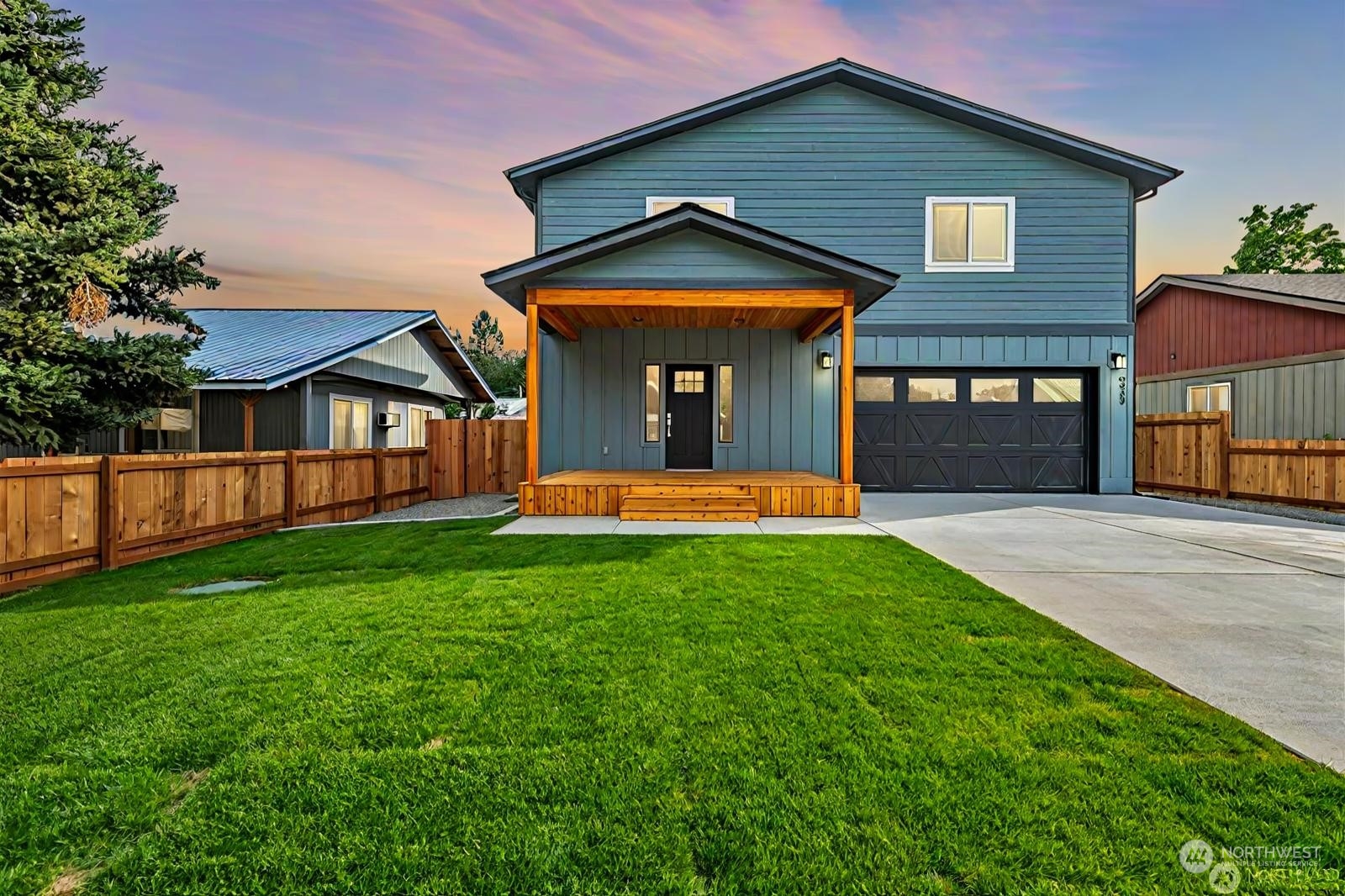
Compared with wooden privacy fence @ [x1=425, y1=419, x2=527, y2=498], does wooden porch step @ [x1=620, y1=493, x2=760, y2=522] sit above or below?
below

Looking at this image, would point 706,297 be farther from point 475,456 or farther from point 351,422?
point 351,422

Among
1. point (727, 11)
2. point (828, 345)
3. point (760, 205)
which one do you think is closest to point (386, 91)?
point (727, 11)

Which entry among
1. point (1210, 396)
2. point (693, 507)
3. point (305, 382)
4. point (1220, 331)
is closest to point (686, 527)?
point (693, 507)

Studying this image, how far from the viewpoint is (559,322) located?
9.70 meters

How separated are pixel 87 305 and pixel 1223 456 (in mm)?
16649

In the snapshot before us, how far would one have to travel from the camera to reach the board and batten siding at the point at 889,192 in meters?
11.1

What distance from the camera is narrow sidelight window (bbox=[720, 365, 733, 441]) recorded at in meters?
11.1

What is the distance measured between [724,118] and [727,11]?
1.91 meters

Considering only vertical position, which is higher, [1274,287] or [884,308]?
[1274,287]

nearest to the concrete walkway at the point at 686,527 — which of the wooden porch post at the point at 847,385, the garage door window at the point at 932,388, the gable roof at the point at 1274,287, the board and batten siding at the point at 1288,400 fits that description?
the wooden porch post at the point at 847,385

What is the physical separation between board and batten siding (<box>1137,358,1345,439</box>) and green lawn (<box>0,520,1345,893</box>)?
13.6 m

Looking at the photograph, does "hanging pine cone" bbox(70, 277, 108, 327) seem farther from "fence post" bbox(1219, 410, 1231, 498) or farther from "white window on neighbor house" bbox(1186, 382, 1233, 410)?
"white window on neighbor house" bbox(1186, 382, 1233, 410)

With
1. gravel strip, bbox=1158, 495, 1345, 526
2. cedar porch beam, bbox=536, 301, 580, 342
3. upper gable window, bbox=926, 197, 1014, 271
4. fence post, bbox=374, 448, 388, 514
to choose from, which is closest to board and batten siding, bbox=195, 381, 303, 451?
fence post, bbox=374, 448, 388, 514
